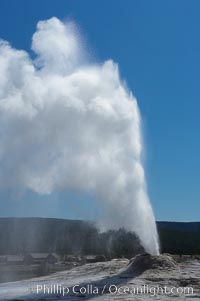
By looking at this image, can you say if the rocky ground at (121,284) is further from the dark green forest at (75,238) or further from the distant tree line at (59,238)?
the dark green forest at (75,238)

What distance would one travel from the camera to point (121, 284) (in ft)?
63.3

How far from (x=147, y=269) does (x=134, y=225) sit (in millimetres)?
7539

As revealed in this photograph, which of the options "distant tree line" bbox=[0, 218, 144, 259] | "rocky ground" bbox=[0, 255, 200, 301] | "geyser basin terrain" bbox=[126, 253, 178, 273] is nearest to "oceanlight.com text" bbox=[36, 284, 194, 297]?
"rocky ground" bbox=[0, 255, 200, 301]

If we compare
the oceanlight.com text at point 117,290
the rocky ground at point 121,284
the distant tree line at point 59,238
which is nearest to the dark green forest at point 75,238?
the distant tree line at point 59,238

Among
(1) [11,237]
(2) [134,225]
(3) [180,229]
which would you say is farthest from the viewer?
(3) [180,229]

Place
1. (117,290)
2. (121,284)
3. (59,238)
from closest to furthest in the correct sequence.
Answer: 1. (117,290)
2. (121,284)
3. (59,238)

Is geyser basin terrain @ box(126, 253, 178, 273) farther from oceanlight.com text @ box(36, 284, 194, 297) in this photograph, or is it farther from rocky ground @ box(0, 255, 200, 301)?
oceanlight.com text @ box(36, 284, 194, 297)

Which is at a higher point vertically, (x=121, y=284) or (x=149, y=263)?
(x=149, y=263)

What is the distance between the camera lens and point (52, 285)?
20.9 metres

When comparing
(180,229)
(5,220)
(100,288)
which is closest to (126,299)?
(100,288)

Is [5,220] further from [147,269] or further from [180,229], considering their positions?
[147,269]

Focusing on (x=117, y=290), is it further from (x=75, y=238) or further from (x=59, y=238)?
(x=59, y=238)

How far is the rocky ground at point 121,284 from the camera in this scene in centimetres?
1739

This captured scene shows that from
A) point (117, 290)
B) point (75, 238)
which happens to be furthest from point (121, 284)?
point (75, 238)
